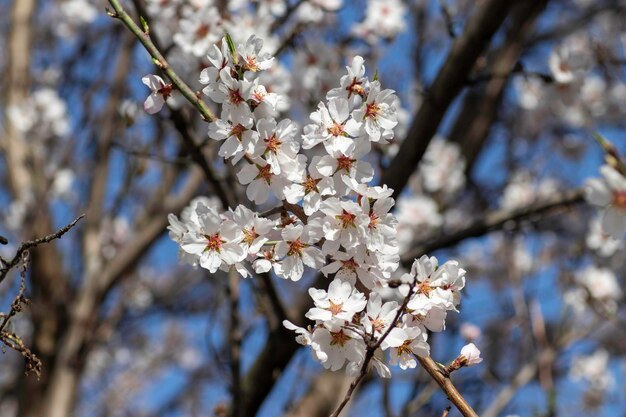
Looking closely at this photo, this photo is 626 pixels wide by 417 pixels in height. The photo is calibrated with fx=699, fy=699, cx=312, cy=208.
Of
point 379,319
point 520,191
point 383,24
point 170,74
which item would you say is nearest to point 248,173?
point 170,74

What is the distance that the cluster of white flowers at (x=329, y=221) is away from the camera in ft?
4.78

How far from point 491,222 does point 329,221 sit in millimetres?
1912

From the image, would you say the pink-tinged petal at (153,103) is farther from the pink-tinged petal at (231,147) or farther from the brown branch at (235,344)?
the brown branch at (235,344)

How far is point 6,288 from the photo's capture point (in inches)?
199

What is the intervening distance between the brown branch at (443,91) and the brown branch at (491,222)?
550 millimetres

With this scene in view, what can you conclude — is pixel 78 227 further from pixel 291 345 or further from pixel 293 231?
pixel 293 231

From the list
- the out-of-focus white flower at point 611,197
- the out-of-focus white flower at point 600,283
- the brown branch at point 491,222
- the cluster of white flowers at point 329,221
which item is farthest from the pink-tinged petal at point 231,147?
the out-of-focus white flower at point 600,283

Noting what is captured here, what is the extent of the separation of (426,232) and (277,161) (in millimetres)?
3118

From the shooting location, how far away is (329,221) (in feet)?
4.80

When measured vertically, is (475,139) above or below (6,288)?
below

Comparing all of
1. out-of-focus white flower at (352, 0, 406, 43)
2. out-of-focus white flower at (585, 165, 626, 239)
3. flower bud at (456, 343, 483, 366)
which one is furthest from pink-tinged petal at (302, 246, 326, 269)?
out-of-focus white flower at (352, 0, 406, 43)

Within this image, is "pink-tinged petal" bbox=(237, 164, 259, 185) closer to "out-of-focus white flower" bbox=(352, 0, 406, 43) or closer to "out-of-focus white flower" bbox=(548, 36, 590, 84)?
"out-of-focus white flower" bbox=(548, 36, 590, 84)

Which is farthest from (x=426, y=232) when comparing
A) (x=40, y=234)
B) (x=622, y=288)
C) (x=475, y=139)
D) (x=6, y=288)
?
(x=6, y=288)

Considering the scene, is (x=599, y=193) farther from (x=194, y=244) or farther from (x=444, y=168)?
(x=444, y=168)
